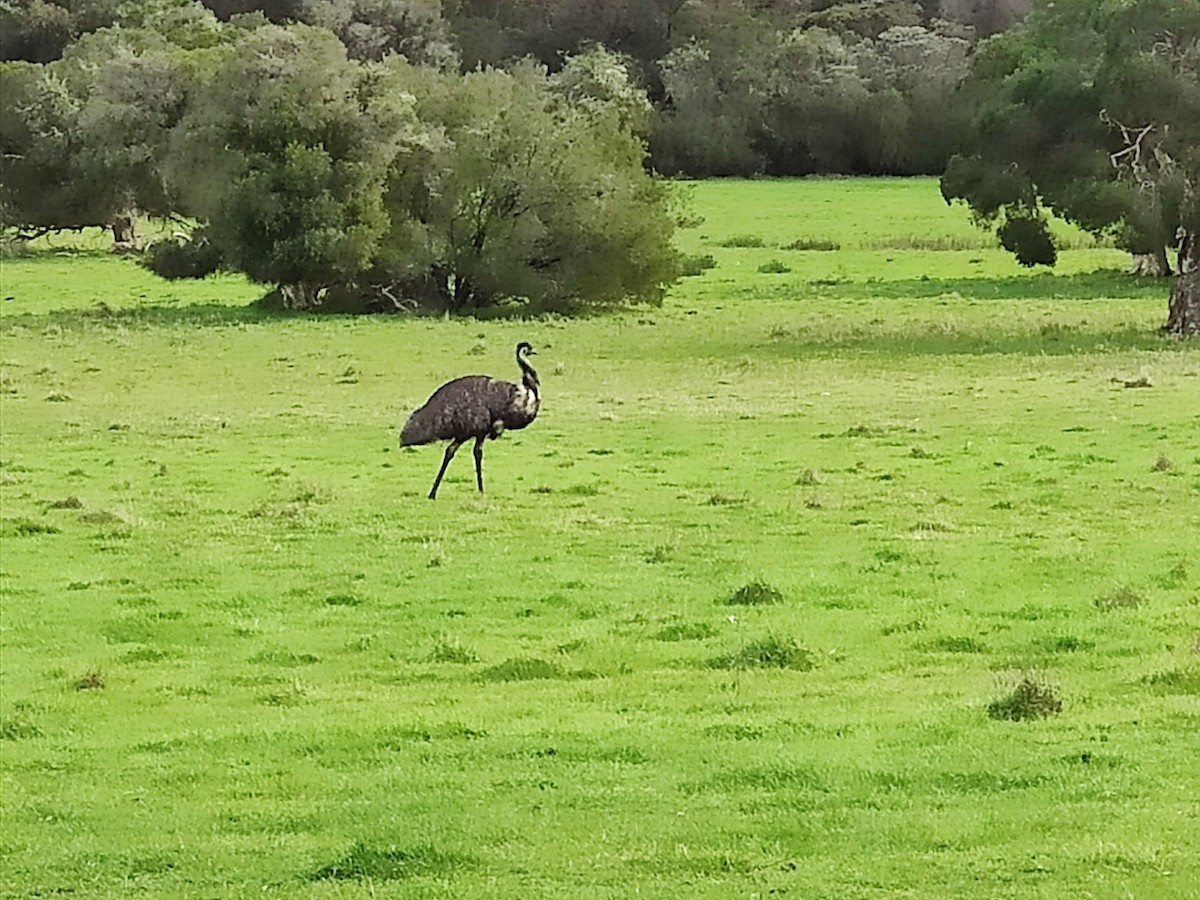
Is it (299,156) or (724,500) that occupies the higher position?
(299,156)

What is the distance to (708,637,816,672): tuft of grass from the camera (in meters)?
12.1

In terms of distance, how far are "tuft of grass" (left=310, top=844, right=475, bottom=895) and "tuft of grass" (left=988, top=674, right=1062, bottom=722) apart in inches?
142

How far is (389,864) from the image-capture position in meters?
7.90

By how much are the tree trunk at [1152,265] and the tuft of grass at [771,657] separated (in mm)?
42908

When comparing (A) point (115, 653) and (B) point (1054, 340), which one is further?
(B) point (1054, 340)

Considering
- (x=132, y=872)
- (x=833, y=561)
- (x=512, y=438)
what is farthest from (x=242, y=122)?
(x=132, y=872)

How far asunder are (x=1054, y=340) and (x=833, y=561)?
2219cm

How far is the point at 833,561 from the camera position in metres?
16.0

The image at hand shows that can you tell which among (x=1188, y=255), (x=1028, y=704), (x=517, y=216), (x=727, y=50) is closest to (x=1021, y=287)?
(x=1188, y=255)

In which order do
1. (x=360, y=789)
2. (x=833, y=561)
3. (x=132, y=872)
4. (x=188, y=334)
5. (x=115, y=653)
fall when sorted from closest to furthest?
1. (x=132, y=872)
2. (x=360, y=789)
3. (x=115, y=653)
4. (x=833, y=561)
5. (x=188, y=334)

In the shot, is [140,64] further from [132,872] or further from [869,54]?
[132,872]

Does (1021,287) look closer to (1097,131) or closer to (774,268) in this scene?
(774,268)

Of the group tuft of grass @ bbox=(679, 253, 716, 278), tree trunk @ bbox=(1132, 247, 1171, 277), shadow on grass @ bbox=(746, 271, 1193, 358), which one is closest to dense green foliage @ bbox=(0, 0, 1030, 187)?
tuft of grass @ bbox=(679, 253, 716, 278)

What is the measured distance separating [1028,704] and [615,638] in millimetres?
3722
